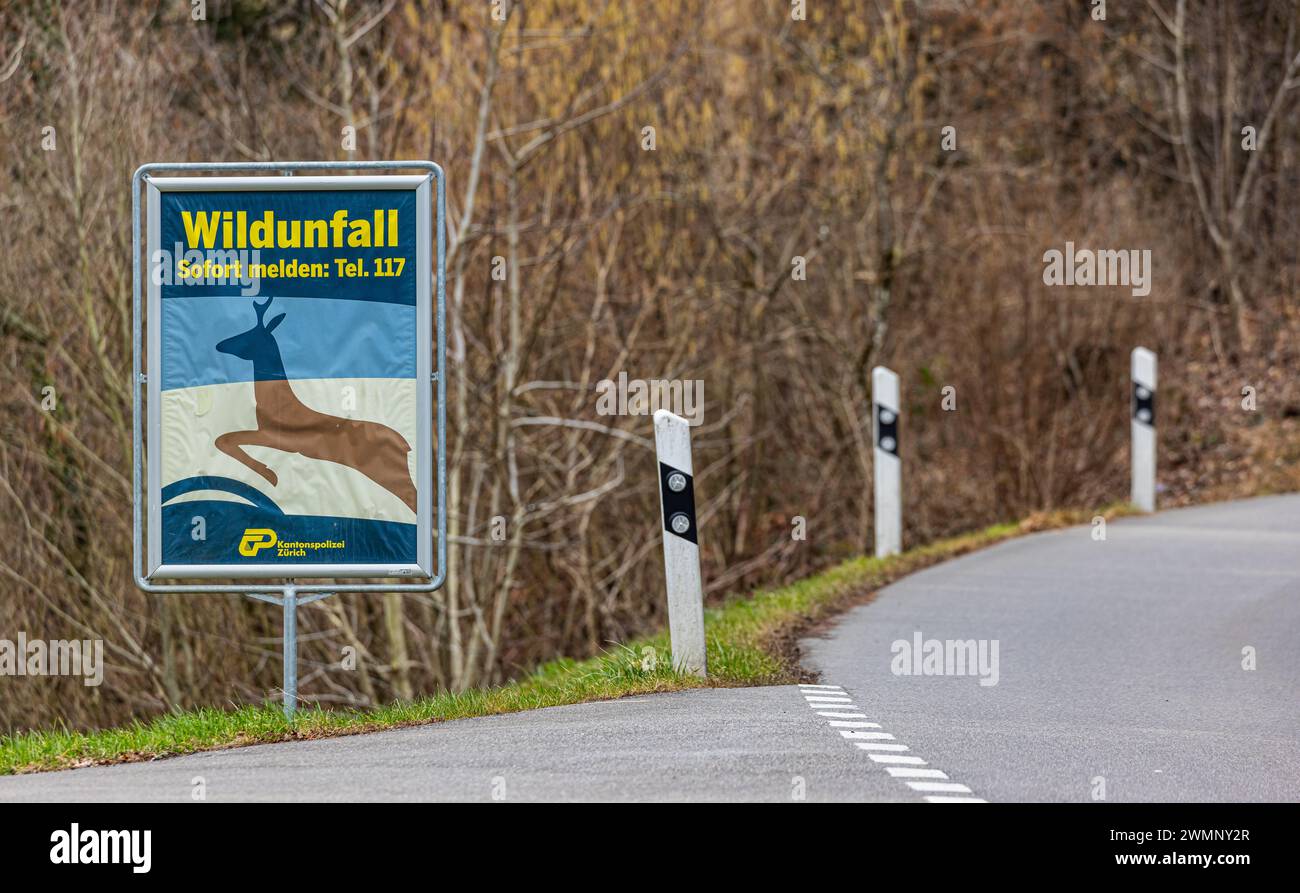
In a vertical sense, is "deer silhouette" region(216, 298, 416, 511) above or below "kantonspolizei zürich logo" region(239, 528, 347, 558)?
above

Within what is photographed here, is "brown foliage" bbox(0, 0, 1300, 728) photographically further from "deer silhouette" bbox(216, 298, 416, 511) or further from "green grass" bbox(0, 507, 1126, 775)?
"deer silhouette" bbox(216, 298, 416, 511)

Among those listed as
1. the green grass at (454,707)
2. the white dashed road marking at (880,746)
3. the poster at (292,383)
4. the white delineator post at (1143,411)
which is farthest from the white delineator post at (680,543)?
the white delineator post at (1143,411)

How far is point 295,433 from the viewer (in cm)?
838

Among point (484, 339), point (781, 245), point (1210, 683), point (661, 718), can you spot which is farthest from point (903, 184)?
point (661, 718)

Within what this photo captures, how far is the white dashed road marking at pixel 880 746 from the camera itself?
19.2 ft

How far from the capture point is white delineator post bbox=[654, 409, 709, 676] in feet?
27.5

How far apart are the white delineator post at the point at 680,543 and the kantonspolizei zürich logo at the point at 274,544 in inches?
63.3

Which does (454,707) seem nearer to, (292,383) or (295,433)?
(295,433)

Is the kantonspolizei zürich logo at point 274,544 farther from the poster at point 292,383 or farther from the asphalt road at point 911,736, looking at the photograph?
the asphalt road at point 911,736

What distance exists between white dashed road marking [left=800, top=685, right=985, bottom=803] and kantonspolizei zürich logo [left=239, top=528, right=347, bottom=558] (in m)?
2.46

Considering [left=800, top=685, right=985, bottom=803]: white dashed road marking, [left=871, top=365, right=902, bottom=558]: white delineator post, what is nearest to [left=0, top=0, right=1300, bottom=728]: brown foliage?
[left=871, top=365, right=902, bottom=558]: white delineator post

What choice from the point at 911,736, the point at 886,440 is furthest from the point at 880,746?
the point at 886,440
